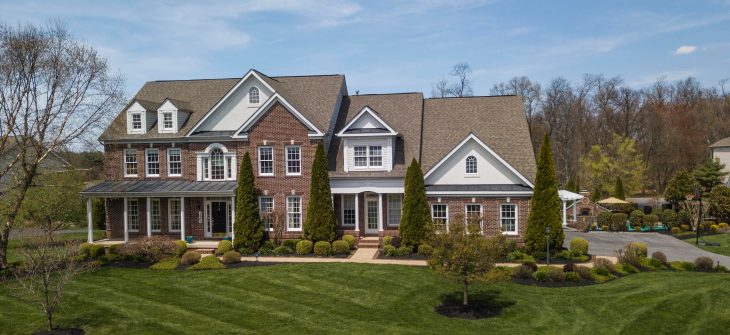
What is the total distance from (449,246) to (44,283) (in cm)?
1098

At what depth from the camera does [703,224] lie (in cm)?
3300

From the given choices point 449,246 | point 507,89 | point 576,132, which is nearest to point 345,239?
point 449,246

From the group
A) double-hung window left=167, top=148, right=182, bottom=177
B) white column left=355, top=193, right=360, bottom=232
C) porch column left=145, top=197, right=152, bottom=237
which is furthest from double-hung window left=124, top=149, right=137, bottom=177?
white column left=355, top=193, right=360, bottom=232

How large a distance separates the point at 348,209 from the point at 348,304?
1245cm

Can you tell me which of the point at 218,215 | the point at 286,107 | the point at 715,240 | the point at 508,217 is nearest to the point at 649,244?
the point at 715,240

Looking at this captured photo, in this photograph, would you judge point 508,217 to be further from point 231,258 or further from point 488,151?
point 231,258

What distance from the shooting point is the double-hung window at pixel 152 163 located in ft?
98.0

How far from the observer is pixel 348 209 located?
2880cm

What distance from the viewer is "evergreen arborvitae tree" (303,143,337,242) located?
25.6m

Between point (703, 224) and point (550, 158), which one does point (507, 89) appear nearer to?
point (703, 224)

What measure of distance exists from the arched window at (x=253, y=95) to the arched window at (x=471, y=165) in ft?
39.1

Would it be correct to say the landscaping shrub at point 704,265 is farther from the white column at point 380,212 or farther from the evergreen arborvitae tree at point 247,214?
the evergreen arborvitae tree at point 247,214

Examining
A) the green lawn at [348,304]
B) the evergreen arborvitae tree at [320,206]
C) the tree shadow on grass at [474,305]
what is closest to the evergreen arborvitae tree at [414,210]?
the evergreen arborvitae tree at [320,206]

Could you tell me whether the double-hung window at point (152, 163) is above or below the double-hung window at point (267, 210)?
above
